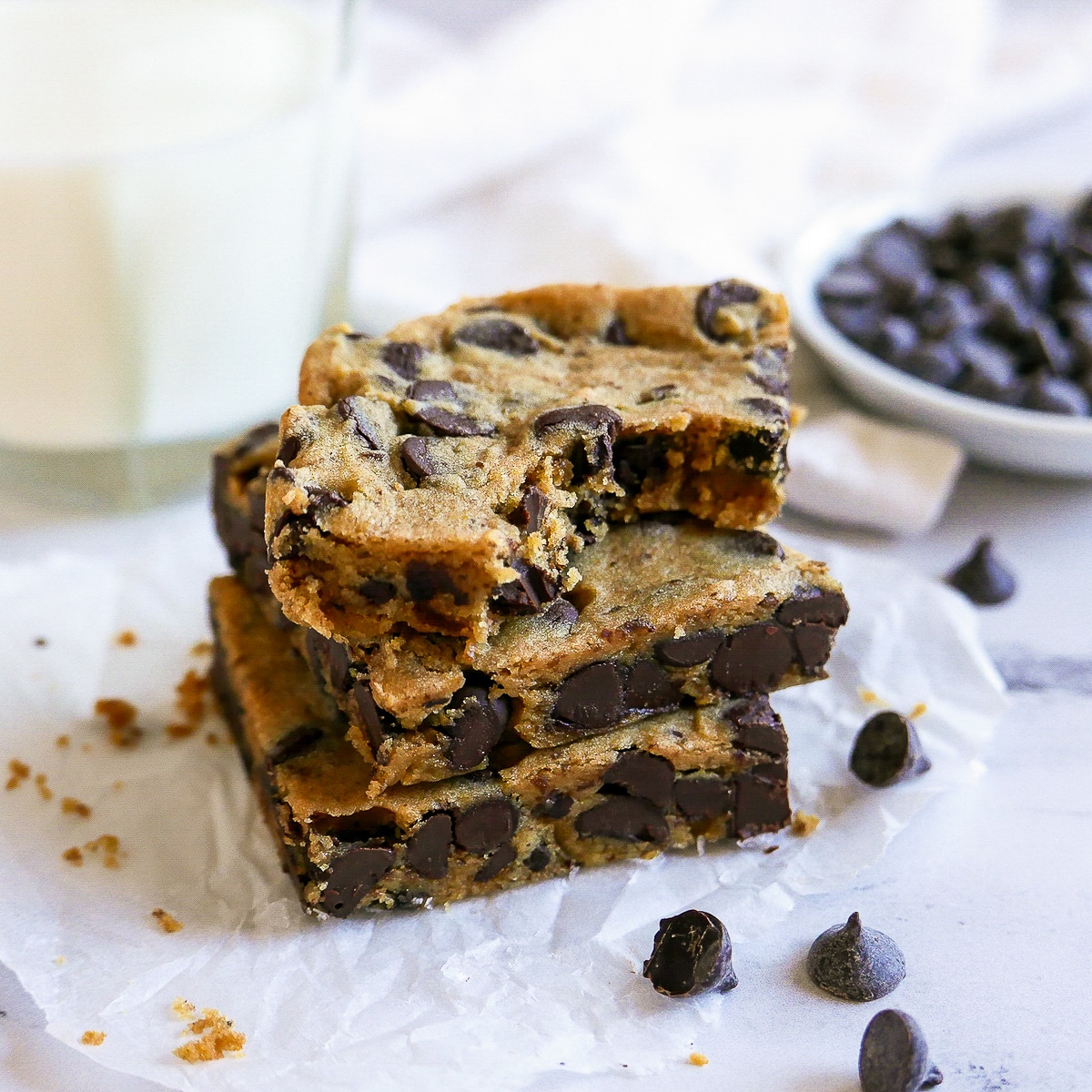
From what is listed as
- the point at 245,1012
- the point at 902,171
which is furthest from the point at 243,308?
the point at 902,171

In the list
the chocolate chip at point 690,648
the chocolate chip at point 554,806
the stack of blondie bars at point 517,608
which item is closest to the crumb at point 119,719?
the stack of blondie bars at point 517,608

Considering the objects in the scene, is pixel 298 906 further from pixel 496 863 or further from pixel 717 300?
pixel 717 300

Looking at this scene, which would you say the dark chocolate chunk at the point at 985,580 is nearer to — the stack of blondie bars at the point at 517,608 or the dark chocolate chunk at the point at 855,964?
the stack of blondie bars at the point at 517,608

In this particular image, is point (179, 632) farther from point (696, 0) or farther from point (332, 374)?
point (696, 0)

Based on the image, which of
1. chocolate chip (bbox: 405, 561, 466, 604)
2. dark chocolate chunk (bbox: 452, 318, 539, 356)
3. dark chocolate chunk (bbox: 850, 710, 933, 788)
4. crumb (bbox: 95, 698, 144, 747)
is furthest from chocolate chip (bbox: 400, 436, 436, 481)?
dark chocolate chunk (bbox: 850, 710, 933, 788)

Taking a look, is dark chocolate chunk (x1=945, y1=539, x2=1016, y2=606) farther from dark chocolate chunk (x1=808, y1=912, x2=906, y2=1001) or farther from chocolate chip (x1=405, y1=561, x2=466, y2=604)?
chocolate chip (x1=405, y1=561, x2=466, y2=604)

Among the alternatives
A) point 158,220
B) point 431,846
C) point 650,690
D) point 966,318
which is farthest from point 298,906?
point 966,318
